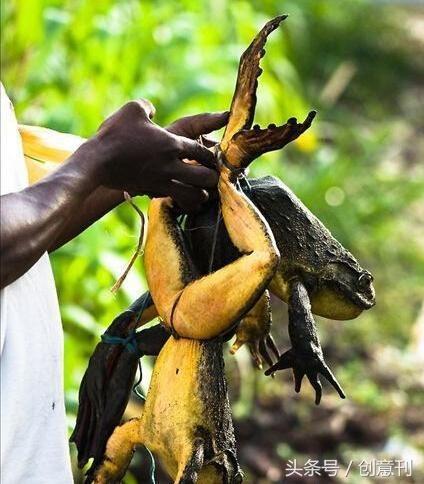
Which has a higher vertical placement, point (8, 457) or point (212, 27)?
point (212, 27)

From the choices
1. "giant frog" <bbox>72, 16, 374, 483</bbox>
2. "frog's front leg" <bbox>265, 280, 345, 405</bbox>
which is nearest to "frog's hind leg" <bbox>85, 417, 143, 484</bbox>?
"giant frog" <bbox>72, 16, 374, 483</bbox>

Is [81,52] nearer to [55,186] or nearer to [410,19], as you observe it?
[55,186]

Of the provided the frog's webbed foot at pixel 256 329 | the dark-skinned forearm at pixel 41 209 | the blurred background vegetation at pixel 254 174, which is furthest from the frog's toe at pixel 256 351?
the blurred background vegetation at pixel 254 174

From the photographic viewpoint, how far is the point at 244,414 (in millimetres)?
3980

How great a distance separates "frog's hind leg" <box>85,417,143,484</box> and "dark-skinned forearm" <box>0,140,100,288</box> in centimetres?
33

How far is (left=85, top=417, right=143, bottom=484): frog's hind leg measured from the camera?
5.24 feet

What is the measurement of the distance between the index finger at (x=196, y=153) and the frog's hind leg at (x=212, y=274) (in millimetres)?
24

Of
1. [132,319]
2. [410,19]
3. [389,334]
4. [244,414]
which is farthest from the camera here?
[410,19]

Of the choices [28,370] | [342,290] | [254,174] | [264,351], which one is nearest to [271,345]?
[264,351]

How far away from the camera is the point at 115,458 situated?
1.60 m

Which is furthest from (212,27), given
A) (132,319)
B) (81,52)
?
(132,319)

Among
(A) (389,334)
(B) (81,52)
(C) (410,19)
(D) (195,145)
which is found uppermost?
(C) (410,19)

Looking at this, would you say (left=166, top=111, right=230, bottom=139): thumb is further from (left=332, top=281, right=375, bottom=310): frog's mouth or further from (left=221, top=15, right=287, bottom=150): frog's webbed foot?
(left=332, top=281, right=375, bottom=310): frog's mouth

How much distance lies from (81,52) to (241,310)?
3.14m
